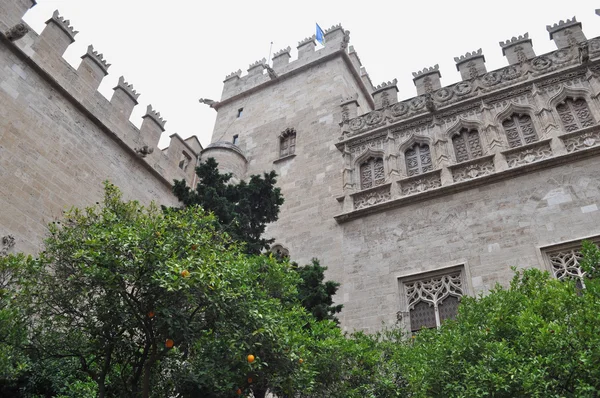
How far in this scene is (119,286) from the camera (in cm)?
639

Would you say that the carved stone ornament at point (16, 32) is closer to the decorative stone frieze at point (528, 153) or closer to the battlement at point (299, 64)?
the battlement at point (299, 64)

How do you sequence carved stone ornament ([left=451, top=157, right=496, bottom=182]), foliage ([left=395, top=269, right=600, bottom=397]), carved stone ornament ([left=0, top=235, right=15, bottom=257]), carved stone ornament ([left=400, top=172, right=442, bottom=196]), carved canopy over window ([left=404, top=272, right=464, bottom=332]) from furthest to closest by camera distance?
carved stone ornament ([left=400, top=172, right=442, bottom=196]), carved stone ornament ([left=451, top=157, right=496, bottom=182]), carved canopy over window ([left=404, top=272, right=464, bottom=332]), carved stone ornament ([left=0, top=235, right=15, bottom=257]), foliage ([left=395, top=269, right=600, bottom=397])

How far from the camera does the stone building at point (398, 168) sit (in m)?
10.9

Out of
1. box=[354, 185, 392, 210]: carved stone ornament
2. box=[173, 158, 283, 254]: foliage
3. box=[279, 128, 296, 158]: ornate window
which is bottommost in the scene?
box=[173, 158, 283, 254]: foliage

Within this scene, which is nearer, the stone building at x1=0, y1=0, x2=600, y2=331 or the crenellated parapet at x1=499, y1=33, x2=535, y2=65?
the stone building at x1=0, y1=0, x2=600, y2=331

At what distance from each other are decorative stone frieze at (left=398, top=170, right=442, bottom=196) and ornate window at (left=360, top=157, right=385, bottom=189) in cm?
83

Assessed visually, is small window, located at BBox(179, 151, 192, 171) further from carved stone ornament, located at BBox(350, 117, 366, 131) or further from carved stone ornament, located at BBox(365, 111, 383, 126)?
carved stone ornament, located at BBox(365, 111, 383, 126)

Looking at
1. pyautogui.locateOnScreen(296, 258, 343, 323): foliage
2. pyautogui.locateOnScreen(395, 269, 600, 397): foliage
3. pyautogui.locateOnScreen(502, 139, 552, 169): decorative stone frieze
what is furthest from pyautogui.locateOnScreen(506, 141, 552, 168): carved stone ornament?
pyautogui.locateOnScreen(296, 258, 343, 323): foliage

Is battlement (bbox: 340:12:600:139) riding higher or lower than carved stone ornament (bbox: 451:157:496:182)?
higher

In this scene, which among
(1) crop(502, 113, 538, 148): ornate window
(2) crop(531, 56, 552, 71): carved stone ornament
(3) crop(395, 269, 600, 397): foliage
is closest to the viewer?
(3) crop(395, 269, 600, 397): foliage

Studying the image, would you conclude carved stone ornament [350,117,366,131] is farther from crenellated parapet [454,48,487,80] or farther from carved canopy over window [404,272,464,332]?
carved canopy over window [404,272,464,332]

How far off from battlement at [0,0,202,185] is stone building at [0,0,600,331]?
0.04m

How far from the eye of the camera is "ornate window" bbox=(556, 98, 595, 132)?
1202 centimetres

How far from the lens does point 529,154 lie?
12.0 m
